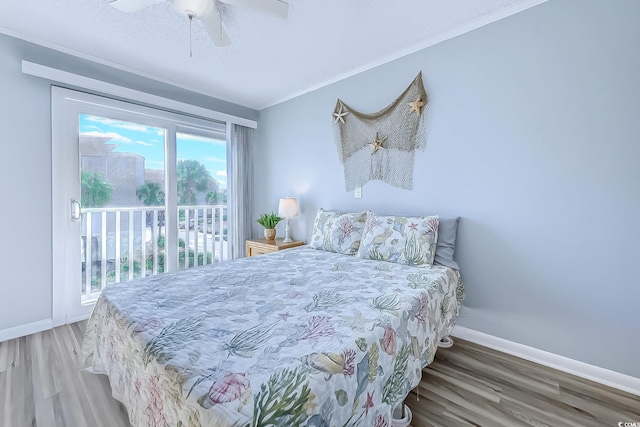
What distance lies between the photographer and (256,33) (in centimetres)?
221

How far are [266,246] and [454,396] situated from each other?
7.54 feet

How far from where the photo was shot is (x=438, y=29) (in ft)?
7.27

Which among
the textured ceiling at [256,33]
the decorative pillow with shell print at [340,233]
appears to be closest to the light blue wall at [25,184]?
the textured ceiling at [256,33]

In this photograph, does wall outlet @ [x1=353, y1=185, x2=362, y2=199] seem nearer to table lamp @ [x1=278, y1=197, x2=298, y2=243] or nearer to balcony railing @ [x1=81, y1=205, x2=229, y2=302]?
table lamp @ [x1=278, y1=197, x2=298, y2=243]

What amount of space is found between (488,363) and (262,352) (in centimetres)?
178

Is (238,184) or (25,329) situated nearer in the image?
(25,329)

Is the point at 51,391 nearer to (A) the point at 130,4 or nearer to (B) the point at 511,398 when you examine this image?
Result: (A) the point at 130,4

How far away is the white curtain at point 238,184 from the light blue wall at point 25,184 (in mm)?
1696

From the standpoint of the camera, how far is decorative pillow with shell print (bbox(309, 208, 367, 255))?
101 inches

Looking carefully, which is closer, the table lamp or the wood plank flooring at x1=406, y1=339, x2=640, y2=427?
the wood plank flooring at x1=406, y1=339, x2=640, y2=427

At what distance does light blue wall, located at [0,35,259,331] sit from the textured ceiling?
0.30 metres

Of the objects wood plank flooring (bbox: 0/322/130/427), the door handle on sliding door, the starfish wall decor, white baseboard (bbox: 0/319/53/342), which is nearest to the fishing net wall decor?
the starfish wall decor

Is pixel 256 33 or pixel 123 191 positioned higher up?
pixel 256 33

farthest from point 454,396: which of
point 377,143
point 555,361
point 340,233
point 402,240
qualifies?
point 377,143
